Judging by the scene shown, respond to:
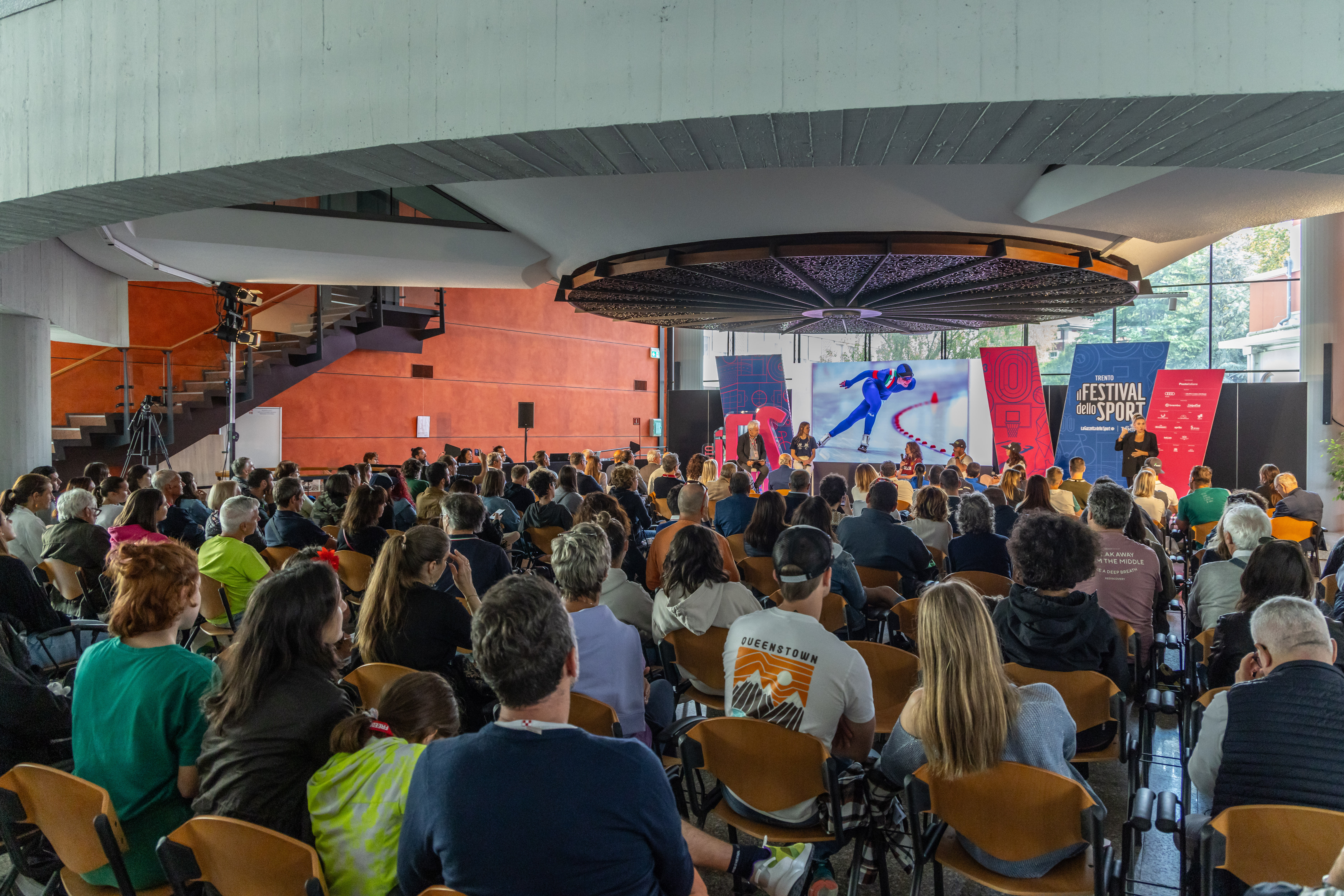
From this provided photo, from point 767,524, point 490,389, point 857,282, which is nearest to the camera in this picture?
point 767,524

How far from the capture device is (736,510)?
21.8 ft

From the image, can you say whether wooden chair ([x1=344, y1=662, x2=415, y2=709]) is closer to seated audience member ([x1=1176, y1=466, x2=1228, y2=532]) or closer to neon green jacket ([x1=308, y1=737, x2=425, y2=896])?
neon green jacket ([x1=308, y1=737, x2=425, y2=896])

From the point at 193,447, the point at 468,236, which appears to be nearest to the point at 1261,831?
the point at 468,236

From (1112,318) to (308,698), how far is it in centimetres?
1765

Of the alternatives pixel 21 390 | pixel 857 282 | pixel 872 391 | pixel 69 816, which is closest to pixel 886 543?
pixel 69 816

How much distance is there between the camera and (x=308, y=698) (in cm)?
209

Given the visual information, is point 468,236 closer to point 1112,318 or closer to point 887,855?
point 887,855

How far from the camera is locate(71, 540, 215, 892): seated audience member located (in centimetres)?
225

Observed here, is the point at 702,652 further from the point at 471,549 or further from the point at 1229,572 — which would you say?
the point at 1229,572

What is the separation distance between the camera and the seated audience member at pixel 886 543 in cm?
519

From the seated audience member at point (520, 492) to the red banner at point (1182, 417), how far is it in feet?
33.2

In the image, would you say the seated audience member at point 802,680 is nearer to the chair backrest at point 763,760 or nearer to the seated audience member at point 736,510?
the chair backrest at point 763,760

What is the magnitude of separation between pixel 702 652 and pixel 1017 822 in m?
1.75

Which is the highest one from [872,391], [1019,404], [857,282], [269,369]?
[857,282]
